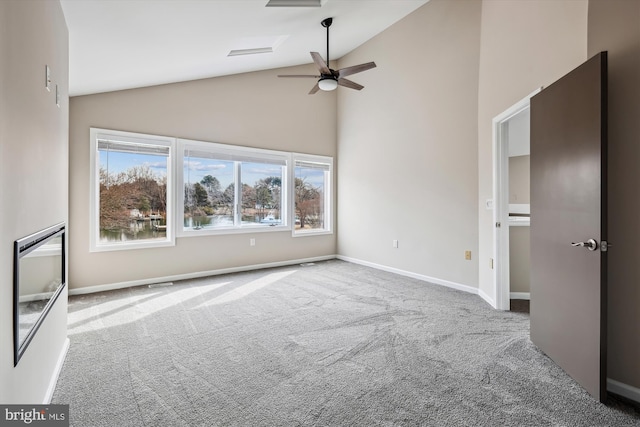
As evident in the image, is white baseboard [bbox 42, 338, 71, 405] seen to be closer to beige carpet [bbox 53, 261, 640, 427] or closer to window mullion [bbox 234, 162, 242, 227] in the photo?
beige carpet [bbox 53, 261, 640, 427]

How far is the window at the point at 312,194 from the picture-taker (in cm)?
601

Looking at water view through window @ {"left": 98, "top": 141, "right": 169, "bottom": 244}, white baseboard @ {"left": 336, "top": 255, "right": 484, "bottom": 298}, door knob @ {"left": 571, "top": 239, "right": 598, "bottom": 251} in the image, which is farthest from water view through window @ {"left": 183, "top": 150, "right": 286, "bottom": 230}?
door knob @ {"left": 571, "top": 239, "right": 598, "bottom": 251}

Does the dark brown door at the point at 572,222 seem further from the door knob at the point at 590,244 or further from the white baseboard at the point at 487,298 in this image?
the white baseboard at the point at 487,298

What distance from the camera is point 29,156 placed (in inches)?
60.8

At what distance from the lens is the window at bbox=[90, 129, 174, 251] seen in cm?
405

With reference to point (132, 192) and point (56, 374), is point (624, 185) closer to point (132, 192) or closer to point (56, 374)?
point (56, 374)

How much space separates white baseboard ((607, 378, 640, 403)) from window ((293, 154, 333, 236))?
4615mm

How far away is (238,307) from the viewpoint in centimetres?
350

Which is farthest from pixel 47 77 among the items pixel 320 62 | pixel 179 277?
pixel 179 277

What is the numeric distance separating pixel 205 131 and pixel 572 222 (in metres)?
4.62

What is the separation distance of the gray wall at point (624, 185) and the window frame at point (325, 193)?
4493 millimetres

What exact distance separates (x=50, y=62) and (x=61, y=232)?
1181 mm

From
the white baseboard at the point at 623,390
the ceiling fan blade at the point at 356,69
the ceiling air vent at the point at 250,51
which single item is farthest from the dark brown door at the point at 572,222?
the ceiling air vent at the point at 250,51

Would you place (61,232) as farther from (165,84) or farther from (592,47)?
(592,47)
